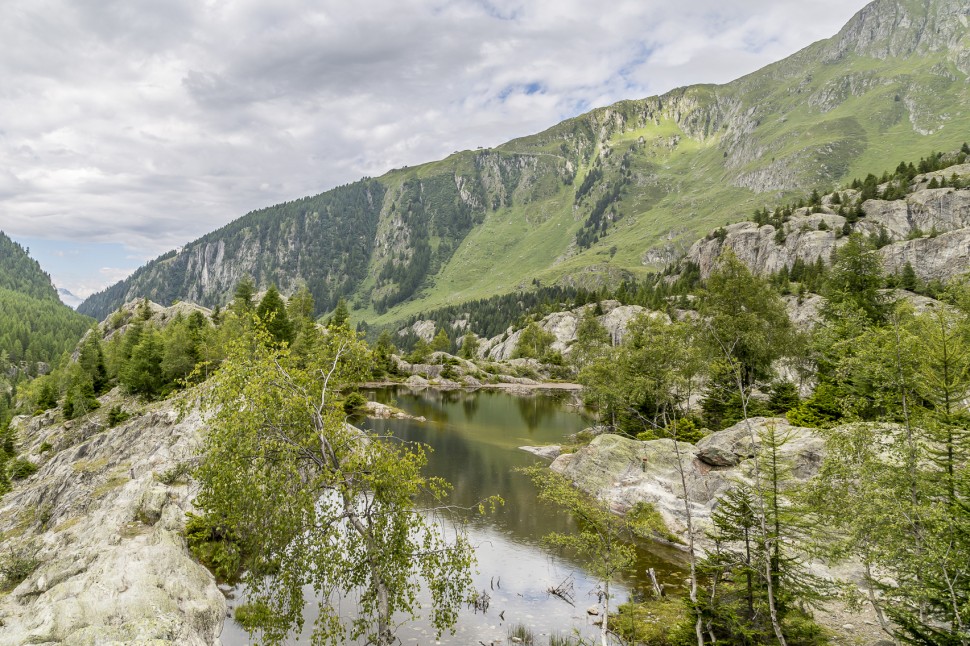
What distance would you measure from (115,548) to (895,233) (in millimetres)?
174682

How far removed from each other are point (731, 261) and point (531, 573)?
4700 cm

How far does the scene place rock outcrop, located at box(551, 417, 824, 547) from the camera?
125 feet

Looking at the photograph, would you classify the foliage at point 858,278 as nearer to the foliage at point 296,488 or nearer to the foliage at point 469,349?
the foliage at point 296,488

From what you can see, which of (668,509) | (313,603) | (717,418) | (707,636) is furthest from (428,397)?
(707,636)

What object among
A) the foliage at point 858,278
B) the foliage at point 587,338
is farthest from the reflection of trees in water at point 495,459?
the foliage at point 858,278

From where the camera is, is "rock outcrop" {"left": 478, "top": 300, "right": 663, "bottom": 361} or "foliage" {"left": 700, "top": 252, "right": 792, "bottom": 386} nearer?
"foliage" {"left": 700, "top": 252, "right": 792, "bottom": 386}

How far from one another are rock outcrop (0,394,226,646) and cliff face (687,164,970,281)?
13023 cm

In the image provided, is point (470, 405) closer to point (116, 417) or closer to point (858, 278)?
point (116, 417)

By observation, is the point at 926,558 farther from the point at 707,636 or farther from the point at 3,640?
the point at 3,640

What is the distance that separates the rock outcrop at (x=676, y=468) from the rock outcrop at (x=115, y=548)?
32608mm

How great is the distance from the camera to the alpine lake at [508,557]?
24.6 meters

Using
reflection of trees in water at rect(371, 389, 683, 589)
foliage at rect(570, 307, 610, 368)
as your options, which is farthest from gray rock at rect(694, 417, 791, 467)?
foliage at rect(570, 307, 610, 368)

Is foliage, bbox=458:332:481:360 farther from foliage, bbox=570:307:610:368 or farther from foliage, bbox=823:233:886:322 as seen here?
foliage, bbox=823:233:886:322

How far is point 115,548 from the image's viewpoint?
23.9m
